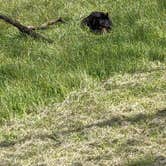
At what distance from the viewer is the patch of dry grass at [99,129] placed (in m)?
5.52

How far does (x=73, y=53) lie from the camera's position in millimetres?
8609

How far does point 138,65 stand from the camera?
26.2 feet

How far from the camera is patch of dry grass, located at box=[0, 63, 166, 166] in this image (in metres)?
5.52

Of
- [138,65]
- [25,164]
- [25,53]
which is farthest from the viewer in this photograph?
[25,53]

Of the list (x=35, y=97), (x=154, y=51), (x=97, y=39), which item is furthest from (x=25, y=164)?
(x=97, y=39)

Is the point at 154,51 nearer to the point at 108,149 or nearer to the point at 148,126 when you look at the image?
the point at 148,126

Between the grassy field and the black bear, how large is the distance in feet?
0.56

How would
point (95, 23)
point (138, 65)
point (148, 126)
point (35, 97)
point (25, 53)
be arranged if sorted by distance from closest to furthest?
point (148, 126) < point (35, 97) < point (138, 65) < point (25, 53) < point (95, 23)

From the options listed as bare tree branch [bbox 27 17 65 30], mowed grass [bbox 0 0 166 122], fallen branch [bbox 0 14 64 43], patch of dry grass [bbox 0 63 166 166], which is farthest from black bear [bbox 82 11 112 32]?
patch of dry grass [bbox 0 63 166 166]

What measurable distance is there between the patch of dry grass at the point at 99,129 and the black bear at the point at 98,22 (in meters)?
2.19

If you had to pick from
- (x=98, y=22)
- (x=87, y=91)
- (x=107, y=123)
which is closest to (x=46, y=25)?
(x=98, y=22)

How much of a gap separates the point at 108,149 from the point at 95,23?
4664 mm

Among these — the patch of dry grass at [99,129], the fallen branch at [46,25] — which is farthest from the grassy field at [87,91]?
the fallen branch at [46,25]

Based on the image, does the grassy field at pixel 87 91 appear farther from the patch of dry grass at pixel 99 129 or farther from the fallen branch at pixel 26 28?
the fallen branch at pixel 26 28
